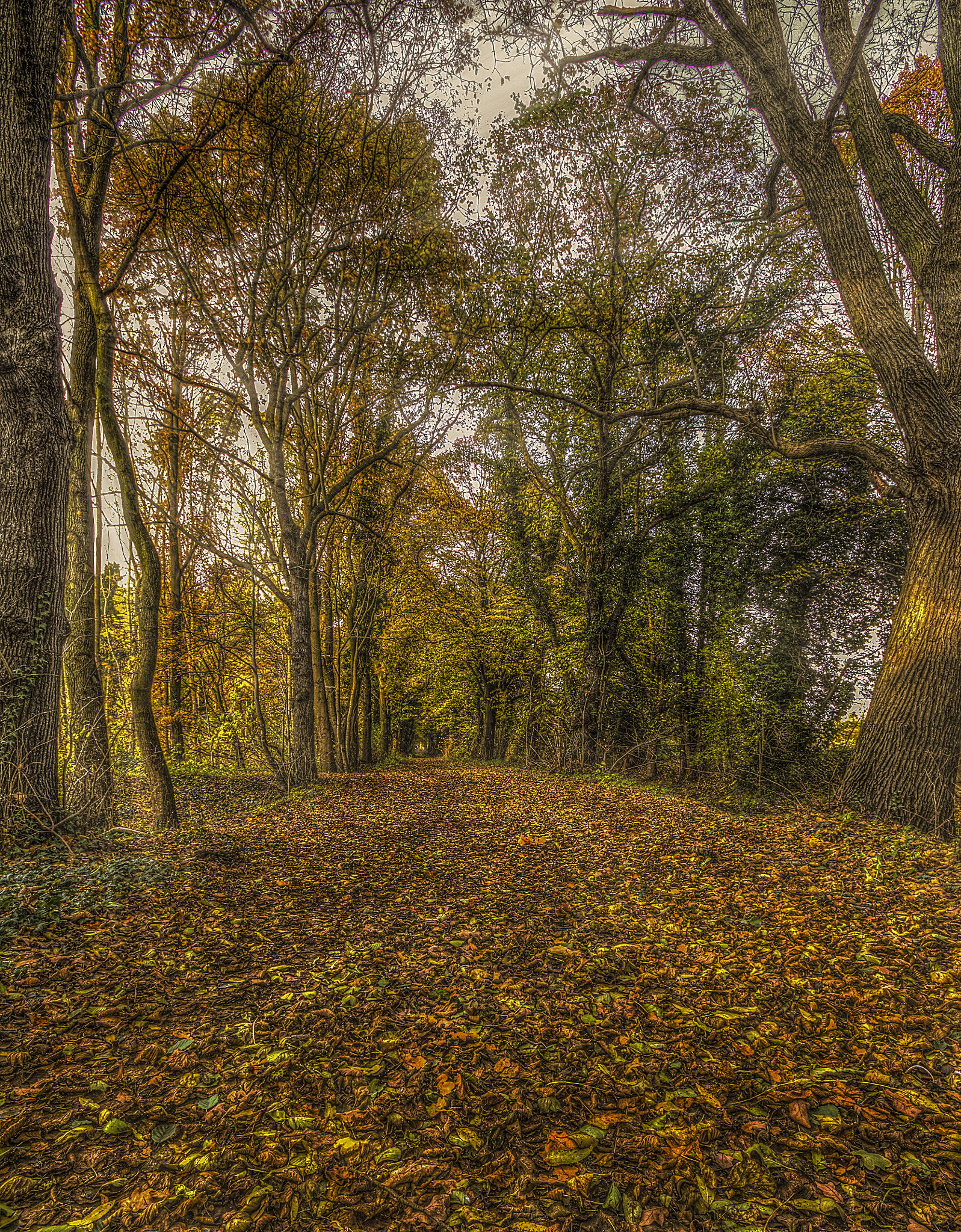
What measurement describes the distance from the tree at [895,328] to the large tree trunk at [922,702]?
0.4 inches

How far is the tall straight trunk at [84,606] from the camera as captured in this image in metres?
5.20

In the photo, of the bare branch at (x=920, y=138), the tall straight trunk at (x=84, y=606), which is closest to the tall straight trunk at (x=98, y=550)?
the tall straight trunk at (x=84, y=606)

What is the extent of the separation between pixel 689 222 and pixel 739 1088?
12.1 meters

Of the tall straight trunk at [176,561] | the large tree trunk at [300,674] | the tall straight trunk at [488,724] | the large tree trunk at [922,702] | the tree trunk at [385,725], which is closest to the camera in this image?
the large tree trunk at [922,702]

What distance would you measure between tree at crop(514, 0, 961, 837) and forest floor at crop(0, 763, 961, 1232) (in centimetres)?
113

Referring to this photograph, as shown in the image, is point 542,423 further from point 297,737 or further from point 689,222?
point 297,737

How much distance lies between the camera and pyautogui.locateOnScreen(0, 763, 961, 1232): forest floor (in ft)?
5.48

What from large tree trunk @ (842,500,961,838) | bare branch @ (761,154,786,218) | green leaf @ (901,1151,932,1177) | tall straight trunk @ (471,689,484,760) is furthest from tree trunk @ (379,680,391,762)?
green leaf @ (901,1151,932,1177)

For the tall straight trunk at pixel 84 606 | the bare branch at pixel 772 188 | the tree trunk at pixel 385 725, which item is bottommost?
the tree trunk at pixel 385 725

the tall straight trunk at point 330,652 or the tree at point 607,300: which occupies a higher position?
the tree at point 607,300

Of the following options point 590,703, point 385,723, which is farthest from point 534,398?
point 385,723

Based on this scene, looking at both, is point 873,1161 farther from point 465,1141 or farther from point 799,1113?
point 465,1141

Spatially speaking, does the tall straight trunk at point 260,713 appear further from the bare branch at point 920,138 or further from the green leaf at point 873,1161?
the bare branch at point 920,138

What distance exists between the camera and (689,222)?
9.53m
